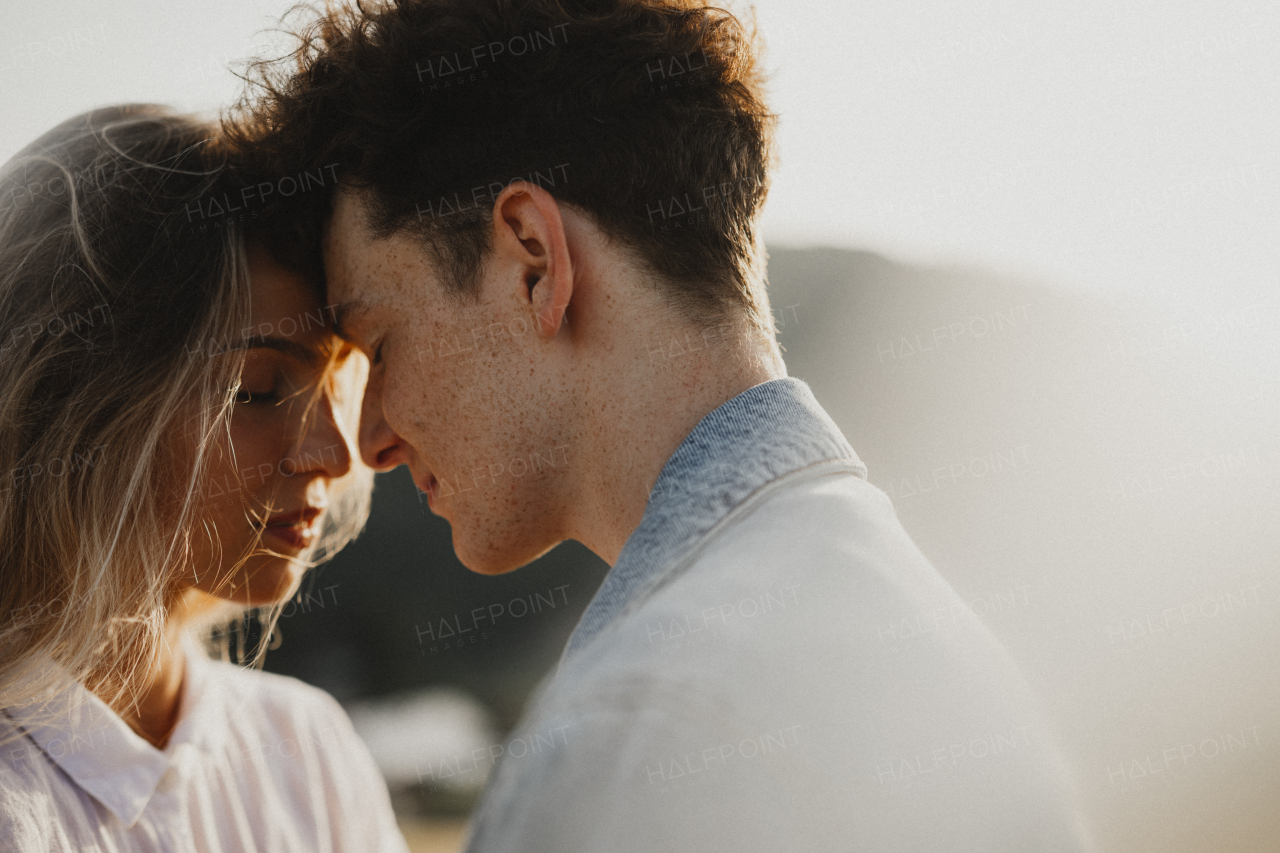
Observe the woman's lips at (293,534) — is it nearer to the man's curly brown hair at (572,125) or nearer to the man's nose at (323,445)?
the man's nose at (323,445)

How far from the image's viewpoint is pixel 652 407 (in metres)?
1.49

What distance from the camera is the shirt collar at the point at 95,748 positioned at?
1768 mm

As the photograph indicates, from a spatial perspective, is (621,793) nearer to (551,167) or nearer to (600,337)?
(600,337)

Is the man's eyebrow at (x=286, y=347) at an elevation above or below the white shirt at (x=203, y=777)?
above

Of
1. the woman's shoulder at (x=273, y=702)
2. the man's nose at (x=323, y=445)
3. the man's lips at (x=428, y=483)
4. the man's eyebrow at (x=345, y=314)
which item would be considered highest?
the man's eyebrow at (x=345, y=314)

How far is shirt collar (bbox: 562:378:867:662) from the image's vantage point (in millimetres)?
1259

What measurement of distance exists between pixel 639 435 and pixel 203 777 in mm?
1514

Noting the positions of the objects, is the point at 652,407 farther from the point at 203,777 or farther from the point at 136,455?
the point at 203,777

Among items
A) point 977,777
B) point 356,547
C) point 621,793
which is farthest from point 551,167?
point 356,547

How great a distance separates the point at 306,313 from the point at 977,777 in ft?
5.78

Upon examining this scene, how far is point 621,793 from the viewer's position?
0.98m

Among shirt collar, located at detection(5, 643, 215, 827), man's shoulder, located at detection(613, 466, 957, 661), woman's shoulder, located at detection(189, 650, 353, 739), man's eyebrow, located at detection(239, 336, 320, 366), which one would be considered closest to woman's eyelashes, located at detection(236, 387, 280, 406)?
man's eyebrow, located at detection(239, 336, 320, 366)

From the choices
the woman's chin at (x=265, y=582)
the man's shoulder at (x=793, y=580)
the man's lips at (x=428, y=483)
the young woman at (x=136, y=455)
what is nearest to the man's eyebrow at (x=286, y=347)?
the young woman at (x=136, y=455)

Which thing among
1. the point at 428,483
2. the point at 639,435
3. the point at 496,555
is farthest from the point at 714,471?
the point at 428,483
